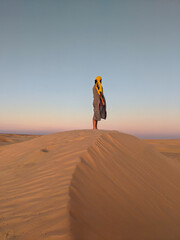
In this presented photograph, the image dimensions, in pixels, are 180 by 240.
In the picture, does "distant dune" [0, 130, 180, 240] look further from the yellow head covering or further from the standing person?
the yellow head covering

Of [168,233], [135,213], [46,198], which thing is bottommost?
[168,233]

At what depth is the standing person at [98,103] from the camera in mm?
7568

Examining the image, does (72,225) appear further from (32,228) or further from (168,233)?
(168,233)

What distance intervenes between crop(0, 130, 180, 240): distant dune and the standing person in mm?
3997

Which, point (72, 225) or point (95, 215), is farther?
point (95, 215)

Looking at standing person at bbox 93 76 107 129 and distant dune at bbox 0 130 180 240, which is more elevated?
standing person at bbox 93 76 107 129

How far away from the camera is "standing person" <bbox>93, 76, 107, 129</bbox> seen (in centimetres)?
757

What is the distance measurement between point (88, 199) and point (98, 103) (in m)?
5.87

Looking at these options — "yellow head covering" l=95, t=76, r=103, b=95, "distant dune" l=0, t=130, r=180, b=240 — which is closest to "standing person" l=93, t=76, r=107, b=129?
"yellow head covering" l=95, t=76, r=103, b=95

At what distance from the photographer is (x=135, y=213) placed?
2053 millimetres

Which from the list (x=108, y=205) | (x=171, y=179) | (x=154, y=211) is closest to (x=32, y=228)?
(x=108, y=205)

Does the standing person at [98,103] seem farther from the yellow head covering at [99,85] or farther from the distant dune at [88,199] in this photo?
the distant dune at [88,199]

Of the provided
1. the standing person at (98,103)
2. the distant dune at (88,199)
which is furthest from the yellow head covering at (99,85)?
the distant dune at (88,199)

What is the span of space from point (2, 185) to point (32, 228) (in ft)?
4.70
